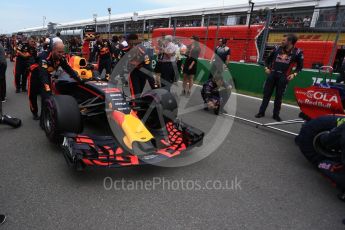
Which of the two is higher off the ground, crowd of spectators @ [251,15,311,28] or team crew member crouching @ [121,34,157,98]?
crowd of spectators @ [251,15,311,28]

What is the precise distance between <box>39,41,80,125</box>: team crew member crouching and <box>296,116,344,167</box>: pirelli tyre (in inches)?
130

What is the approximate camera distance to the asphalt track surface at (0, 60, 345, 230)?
2.21 metres

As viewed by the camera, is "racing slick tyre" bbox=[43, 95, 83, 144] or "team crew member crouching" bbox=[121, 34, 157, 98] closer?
"racing slick tyre" bbox=[43, 95, 83, 144]

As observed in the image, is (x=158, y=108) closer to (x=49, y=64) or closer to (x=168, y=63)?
(x=49, y=64)

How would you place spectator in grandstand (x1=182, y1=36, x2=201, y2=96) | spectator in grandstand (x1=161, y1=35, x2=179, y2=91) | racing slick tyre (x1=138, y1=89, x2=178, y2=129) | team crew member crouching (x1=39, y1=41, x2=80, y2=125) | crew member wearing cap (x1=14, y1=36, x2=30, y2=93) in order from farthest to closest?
spectator in grandstand (x1=182, y1=36, x2=201, y2=96), crew member wearing cap (x1=14, y1=36, x2=30, y2=93), spectator in grandstand (x1=161, y1=35, x2=179, y2=91), team crew member crouching (x1=39, y1=41, x2=80, y2=125), racing slick tyre (x1=138, y1=89, x2=178, y2=129)

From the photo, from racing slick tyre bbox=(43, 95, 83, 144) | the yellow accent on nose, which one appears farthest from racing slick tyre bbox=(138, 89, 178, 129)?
racing slick tyre bbox=(43, 95, 83, 144)

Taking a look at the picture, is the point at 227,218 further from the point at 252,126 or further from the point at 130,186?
the point at 252,126

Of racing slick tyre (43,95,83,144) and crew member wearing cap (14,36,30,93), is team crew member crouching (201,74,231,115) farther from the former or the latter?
crew member wearing cap (14,36,30,93)

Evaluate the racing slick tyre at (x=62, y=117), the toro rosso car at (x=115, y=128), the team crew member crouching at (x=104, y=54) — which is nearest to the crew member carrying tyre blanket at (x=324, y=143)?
the toro rosso car at (x=115, y=128)

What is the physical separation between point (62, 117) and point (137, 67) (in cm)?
194

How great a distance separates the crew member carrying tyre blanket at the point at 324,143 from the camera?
113 inches

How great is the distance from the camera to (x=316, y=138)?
128 inches

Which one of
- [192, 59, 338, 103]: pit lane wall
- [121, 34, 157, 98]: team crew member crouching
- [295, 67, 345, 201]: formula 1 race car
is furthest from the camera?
[192, 59, 338, 103]: pit lane wall

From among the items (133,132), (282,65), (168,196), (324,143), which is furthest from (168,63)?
(168,196)
